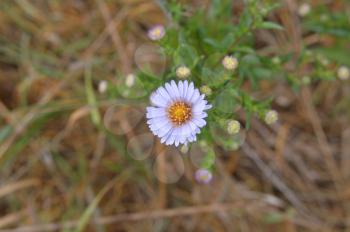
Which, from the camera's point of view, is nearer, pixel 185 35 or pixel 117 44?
pixel 185 35

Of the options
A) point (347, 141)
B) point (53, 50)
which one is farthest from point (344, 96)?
point (53, 50)

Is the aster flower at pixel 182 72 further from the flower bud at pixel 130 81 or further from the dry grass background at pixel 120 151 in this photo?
the dry grass background at pixel 120 151

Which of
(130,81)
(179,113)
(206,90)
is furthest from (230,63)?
(130,81)

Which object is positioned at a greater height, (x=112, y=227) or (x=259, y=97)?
(x=259, y=97)

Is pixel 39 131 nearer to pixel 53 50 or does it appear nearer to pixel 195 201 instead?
pixel 53 50

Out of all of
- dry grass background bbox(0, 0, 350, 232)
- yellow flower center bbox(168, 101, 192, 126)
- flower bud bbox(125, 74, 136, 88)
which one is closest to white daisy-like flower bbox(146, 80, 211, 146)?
yellow flower center bbox(168, 101, 192, 126)

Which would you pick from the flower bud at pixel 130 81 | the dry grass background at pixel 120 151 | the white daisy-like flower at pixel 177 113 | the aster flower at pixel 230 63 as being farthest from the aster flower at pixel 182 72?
the dry grass background at pixel 120 151

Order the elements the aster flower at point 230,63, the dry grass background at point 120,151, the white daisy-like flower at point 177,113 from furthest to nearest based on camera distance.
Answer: the dry grass background at point 120,151, the aster flower at point 230,63, the white daisy-like flower at point 177,113

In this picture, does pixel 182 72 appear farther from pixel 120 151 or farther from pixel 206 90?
pixel 120 151

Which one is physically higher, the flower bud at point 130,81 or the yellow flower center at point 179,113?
the flower bud at point 130,81
